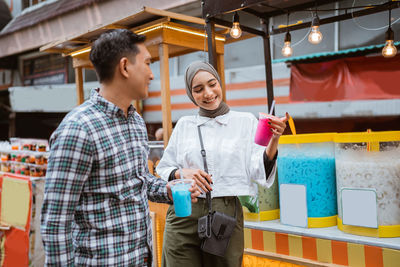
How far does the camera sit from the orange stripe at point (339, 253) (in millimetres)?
2072

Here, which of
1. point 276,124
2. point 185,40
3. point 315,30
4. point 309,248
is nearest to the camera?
point 276,124

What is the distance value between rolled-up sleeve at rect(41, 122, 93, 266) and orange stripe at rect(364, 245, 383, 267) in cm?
162

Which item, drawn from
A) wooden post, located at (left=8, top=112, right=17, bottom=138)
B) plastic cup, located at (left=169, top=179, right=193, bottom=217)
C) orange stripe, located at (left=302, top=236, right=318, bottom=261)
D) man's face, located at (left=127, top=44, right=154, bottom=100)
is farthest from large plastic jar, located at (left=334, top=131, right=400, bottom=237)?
wooden post, located at (left=8, top=112, right=17, bottom=138)

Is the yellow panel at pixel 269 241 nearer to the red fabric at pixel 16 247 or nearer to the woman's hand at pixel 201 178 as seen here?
the woman's hand at pixel 201 178

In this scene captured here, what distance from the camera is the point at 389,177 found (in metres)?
1.97

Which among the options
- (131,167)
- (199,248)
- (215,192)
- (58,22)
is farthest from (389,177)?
(58,22)

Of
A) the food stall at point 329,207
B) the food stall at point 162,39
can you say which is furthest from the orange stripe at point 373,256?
the food stall at point 162,39

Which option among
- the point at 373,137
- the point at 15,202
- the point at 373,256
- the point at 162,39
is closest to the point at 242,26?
the point at 162,39

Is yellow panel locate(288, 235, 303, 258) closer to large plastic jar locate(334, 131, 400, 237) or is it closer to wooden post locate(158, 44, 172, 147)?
large plastic jar locate(334, 131, 400, 237)

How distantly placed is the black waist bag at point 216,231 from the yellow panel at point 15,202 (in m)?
2.90

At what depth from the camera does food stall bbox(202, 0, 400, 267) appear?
6.49 feet

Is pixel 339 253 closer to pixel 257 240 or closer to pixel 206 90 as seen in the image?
pixel 257 240

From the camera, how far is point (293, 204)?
7.66ft

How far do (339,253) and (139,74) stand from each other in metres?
1.62
